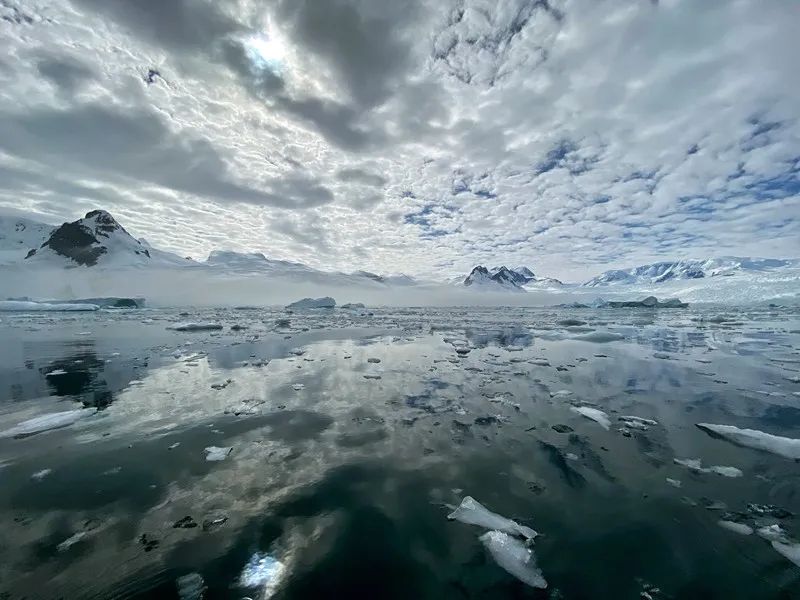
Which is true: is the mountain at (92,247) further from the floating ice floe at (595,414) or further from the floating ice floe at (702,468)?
the floating ice floe at (702,468)

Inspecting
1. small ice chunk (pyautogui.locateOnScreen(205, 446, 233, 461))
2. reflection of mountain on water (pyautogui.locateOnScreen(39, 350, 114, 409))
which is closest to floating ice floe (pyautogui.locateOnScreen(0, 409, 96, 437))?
reflection of mountain on water (pyautogui.locateOnScreen(39, 350, 114, 409))

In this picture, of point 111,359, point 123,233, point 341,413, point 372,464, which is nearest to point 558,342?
point 341,413

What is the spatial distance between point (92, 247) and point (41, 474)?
610 feet

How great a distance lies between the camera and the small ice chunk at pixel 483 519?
372 centimetres

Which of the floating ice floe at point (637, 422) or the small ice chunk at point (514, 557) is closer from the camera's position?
the small ice chunk at point (514, 557)

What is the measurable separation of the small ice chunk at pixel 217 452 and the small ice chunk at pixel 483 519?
11.2ft

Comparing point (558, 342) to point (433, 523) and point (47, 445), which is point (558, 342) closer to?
point (433, 523)

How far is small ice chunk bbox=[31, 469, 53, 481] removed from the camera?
464 centimetres

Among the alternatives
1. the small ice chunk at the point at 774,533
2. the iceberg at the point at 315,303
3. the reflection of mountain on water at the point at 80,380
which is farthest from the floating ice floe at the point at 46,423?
the iceberg at the point at 315,303

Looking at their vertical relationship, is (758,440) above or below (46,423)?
above

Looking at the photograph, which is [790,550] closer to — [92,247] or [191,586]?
[191,586]

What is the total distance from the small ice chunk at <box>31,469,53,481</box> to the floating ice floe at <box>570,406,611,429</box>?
8442mm

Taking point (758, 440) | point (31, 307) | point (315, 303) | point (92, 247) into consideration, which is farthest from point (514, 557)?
point (92, 247)

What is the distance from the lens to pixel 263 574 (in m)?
3.12
